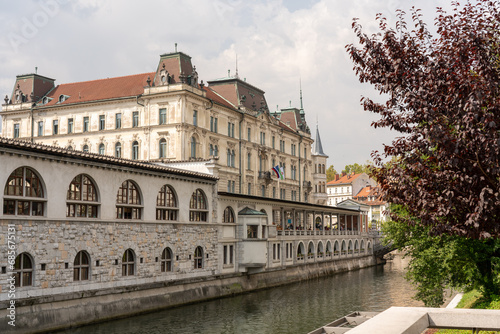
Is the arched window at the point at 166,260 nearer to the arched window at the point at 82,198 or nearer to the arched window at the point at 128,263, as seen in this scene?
the arched window at the point at 128,263

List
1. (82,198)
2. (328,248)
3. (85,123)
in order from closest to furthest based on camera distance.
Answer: (82,198), (85,123), (328,248)

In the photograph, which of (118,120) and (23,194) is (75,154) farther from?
(118,120)

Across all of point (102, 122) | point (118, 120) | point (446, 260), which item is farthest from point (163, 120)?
point (446, 260)

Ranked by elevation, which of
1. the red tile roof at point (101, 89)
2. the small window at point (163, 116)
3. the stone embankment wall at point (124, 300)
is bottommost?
the stone embankment wall at point (124, 300)

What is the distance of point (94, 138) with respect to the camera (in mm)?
68375

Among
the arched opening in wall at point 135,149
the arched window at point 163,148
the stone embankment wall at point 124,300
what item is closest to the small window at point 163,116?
the arched window at point 163,148

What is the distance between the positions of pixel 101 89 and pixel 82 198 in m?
41.3

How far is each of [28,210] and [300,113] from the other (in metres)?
74.4

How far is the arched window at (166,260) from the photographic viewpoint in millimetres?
38594

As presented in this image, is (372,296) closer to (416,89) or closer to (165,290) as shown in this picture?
(165,290)

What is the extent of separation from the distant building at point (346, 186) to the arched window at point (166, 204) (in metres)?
119

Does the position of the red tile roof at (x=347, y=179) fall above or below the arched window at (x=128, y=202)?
above

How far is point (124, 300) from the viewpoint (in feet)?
111

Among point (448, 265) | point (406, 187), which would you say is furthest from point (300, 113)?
point (406, 187)
